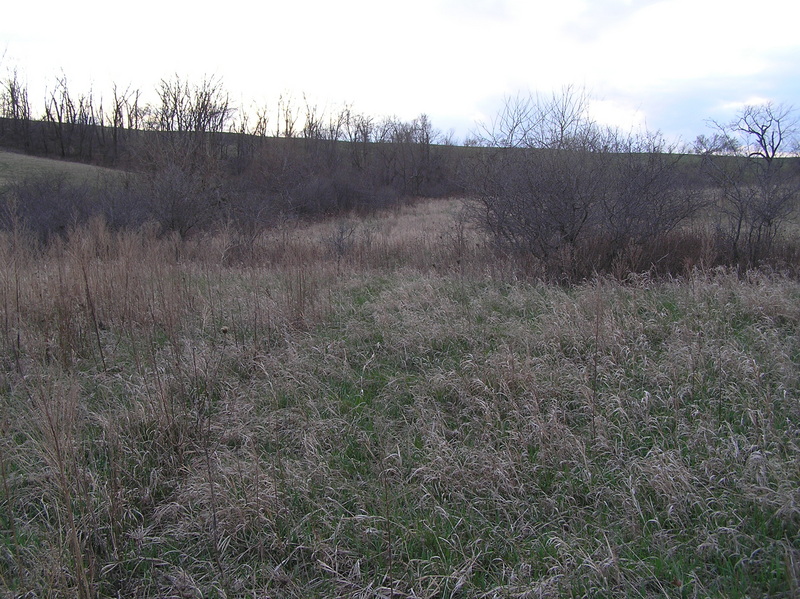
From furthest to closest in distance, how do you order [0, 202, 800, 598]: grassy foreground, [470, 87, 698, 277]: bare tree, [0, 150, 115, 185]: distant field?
[0, 150, 115, 185]: distant field
[470, 87, 698, 277]: bare tree
[0, 202, 800, 598]: grassy foreground

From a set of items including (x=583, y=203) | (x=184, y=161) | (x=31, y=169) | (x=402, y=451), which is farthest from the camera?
(x=31, y=169)

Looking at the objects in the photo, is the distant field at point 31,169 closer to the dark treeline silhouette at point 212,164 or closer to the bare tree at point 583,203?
the dark treeline silhouette at point 212,164

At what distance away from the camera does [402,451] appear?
10.7ft

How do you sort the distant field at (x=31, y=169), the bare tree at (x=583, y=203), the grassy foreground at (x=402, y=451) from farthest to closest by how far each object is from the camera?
the distant field at (x=31, y=169)
the bare tree at (x=583, y=203)
the grassy foreground at (x=402, y=451)

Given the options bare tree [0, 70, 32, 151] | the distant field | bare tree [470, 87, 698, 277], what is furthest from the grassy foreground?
bare tree [0, 70, 32, 151]

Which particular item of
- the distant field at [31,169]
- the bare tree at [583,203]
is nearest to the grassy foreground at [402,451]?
the bare tree at [583,203]

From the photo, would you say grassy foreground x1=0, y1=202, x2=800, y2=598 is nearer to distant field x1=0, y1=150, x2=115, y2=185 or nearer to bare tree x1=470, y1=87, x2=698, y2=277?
bare tree x1=470, y1=87, x2=698, y2=277

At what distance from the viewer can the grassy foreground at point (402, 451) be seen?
2.28 metres

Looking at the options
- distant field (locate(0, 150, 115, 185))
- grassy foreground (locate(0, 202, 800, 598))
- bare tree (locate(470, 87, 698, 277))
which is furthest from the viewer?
distant field (locate(0, 150, 115, 185))

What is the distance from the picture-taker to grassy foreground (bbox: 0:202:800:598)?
2281 mm

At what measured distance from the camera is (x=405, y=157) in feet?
135

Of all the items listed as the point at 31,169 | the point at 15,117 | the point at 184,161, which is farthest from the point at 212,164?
the point at 15,117

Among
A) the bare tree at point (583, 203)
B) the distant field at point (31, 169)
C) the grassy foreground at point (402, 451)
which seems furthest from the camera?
the distant field at point (31, 169)

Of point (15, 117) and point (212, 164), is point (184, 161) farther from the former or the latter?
point (15, 117)
